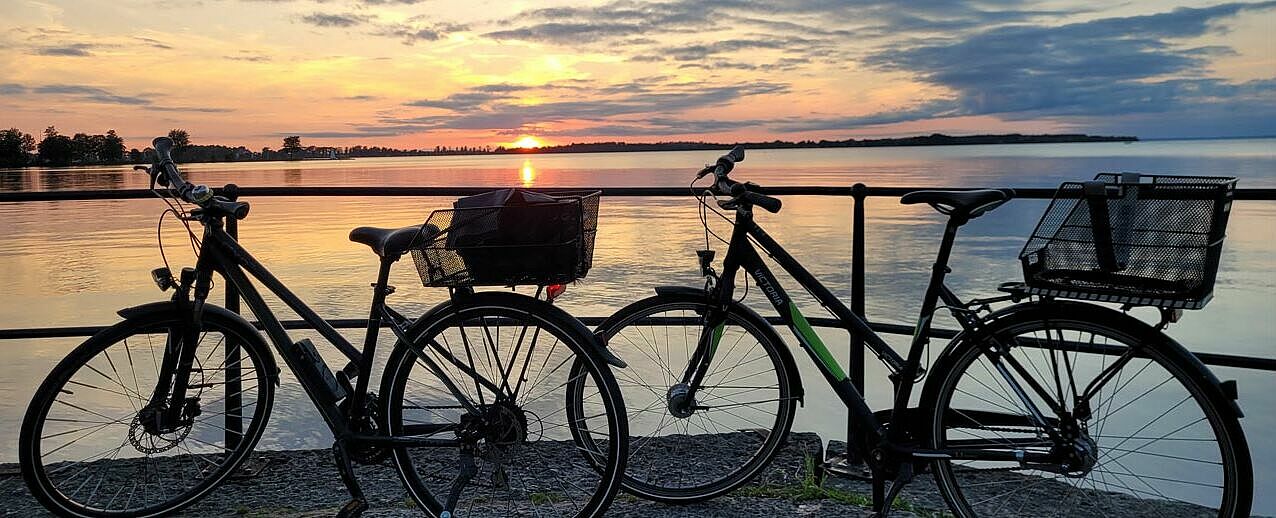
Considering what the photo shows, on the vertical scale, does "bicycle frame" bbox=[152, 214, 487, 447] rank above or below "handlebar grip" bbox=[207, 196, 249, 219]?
below

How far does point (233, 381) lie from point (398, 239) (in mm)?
910

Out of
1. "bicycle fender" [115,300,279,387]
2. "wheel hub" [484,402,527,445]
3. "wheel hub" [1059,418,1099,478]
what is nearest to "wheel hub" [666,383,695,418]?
"wheel hub" [484,402,527,445]

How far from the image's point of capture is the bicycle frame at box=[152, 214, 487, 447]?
8.47 feet

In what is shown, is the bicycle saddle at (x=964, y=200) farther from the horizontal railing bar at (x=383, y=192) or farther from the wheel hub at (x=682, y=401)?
the wheel hub at (x=682, y=401)

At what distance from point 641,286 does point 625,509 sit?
37833mm

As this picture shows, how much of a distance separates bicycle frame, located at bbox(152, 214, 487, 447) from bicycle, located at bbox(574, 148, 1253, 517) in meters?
0.66

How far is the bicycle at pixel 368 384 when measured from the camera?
2502mm

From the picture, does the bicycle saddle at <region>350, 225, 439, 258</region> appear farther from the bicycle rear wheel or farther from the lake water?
the lake water

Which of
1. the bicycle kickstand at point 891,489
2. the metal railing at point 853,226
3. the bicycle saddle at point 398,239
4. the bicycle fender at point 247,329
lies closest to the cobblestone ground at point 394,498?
the bicycle kickstand at point 891,489

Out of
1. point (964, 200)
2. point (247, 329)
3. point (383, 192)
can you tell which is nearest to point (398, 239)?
point (247, 329)

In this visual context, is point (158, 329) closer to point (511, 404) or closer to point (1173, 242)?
point (511, 404)

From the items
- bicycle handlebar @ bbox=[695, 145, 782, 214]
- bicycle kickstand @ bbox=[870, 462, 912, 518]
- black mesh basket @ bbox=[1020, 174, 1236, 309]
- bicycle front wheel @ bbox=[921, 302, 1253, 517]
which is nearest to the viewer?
black mesh basket @ bbox=[1020, 174, 1236, 309]

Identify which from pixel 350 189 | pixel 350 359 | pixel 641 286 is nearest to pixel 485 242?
pixel 350 359

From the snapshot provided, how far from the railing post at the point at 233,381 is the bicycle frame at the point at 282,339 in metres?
0.17
